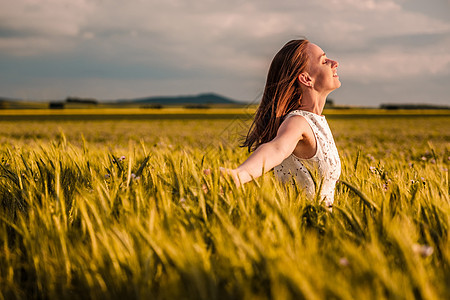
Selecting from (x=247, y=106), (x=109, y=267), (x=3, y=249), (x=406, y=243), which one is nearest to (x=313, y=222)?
(x=406, y=243)

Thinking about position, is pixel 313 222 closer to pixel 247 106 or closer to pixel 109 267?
pixel 109 267

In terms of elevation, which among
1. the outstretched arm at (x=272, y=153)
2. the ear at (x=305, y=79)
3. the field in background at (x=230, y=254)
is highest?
the ear at (x=305, y=79)

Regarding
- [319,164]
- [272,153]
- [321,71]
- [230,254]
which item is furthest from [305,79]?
[230,254]

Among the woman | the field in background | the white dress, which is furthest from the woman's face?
the field in background

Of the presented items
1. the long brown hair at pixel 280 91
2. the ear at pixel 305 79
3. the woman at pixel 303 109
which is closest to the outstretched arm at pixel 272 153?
the woman at pixel 303 109

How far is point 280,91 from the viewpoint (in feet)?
9.32

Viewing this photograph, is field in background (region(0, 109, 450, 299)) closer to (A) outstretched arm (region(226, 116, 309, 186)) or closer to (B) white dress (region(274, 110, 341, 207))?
(A) outstretched arm (region(226, 116, 309, 186))

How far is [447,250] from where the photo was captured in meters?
1.36

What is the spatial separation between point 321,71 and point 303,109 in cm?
31

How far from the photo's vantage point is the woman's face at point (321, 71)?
9.06 feet

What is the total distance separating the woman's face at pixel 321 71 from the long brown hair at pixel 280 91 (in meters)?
0.06

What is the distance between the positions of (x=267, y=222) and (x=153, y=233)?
1.61ft

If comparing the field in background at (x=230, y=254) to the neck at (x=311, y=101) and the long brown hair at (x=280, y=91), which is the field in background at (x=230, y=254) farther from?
the neck at (x=311, y=101)

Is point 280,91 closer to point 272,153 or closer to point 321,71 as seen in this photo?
→ point 321,71
